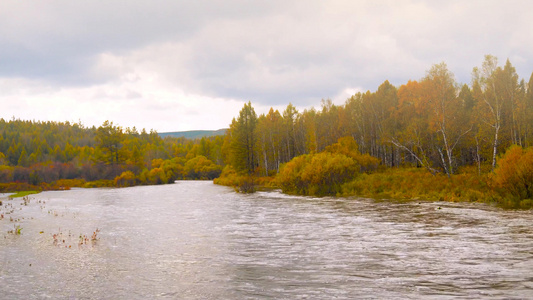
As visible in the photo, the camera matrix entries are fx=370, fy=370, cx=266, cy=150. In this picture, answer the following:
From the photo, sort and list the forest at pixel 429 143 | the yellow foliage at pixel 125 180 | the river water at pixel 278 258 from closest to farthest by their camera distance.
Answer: the river water at pixel 278 258, the forest at pixel 429 143, the yellow foliage at pixel 125 180

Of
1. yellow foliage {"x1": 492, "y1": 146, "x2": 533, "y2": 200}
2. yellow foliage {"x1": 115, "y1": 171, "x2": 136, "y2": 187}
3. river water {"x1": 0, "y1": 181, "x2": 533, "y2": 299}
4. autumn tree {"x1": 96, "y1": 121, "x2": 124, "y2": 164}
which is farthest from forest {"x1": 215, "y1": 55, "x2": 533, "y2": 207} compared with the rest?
autumn tree {"x1": 96, "y1": 121, "x2": 124, "y2": 164}

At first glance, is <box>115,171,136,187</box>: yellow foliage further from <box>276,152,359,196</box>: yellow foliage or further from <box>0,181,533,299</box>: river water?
<box>0,181,533,299</box>: river water

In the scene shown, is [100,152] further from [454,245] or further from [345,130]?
[454,245]

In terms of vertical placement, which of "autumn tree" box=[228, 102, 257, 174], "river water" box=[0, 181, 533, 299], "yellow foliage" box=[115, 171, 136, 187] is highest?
"autumn tree" box=[228, 102, 257, 174]

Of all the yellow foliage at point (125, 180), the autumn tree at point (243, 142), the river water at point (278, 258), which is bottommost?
the river water at point (278, 258)

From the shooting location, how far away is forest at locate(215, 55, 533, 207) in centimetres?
2552

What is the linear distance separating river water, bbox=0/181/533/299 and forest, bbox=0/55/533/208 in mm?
9559

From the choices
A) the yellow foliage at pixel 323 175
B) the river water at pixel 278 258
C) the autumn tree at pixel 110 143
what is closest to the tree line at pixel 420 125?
the yellow foliage at pixel 323 175

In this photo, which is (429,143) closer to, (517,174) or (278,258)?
(517,174)

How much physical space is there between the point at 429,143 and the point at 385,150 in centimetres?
1009

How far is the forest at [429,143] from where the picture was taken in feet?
83.7

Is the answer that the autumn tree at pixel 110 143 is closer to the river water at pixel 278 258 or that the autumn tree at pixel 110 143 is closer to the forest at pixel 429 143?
the forest at pixel 429 143

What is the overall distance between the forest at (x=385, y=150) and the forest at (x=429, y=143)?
0.34 ft

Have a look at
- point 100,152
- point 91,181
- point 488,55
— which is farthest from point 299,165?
point 100,152
